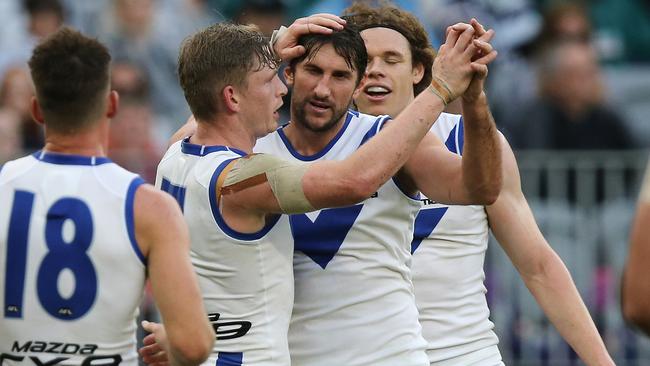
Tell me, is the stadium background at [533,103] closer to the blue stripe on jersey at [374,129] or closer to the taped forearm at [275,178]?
the blue stripe on jersey at [374,129]

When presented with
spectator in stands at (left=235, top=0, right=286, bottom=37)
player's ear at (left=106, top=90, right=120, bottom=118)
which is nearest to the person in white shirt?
player's ear at (left=106, top=90, right=120, bottom=118)

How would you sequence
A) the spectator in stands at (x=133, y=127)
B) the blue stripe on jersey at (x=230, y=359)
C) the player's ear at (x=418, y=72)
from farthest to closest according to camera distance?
the spectator in stands at (x=133, y=127) < the player's ear at (x=418, y=72) < the blue stripe on jersey at (x=230, y=359)

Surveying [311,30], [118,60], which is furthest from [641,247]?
[118,60]

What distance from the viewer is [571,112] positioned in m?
11.8

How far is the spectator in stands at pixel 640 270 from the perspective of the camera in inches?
147

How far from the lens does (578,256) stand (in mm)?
10812

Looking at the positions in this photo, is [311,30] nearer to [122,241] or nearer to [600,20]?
[122,241]

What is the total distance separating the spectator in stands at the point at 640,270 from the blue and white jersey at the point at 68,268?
168 centimetres

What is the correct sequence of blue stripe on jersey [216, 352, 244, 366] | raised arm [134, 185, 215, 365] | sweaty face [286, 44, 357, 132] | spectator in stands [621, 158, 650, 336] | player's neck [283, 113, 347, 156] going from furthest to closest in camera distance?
player's neck [283, 113, 347, 156] → sweaty face [286, 44, 357, 132] → blue stripe on jersey [216, 352, 244, 366] → raised arm [134, 185, 215, 365] → spectator in stands [621, 158, 650, 336]

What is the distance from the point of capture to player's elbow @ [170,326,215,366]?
178 inches

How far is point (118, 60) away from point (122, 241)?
25.8ft

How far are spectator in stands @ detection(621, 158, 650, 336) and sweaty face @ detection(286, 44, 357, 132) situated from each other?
1.91m

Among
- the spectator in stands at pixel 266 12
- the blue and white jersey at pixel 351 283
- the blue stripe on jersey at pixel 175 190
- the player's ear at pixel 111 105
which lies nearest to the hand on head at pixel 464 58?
the blue and white jersey at pixel 351 283

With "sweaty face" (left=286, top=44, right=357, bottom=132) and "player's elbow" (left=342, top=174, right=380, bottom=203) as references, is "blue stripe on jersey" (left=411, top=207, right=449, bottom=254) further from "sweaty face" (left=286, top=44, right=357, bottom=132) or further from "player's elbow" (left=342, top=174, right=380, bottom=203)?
"player's elbow" (left=342, top=174, right=380, bottom=203)
